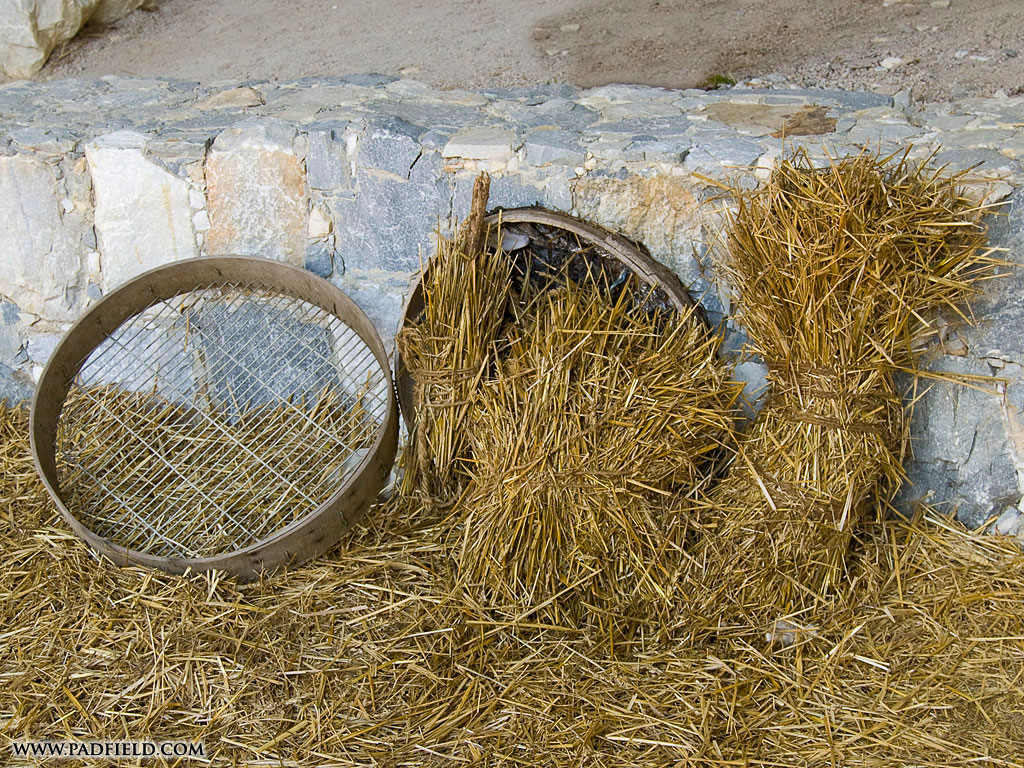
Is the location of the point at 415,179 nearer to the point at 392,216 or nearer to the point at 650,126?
the point at 392,216

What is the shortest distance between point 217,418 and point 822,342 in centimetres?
168

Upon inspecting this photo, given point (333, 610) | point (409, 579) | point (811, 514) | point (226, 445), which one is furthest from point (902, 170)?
point (226, 445)

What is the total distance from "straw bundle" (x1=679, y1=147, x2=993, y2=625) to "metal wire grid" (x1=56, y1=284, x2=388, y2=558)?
39.4 inches

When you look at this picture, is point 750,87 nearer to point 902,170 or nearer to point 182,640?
point 902,170

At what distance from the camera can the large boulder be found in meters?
3.37

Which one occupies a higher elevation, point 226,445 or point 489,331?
point 489,331

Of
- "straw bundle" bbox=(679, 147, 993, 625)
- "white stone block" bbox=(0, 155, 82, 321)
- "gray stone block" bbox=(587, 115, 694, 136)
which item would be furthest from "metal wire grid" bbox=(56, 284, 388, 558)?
"straw bundle" bbox=(679, 147, 993, 625)

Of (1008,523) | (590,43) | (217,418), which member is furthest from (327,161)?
(1008,523)

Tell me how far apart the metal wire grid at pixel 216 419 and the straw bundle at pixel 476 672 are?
0.18 metres

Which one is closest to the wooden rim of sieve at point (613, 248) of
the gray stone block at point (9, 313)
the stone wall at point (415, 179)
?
the stone wall at point (415, 179)

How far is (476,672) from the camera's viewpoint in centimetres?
204

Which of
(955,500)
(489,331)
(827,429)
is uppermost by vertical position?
(489,331)

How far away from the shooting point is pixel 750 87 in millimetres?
2748

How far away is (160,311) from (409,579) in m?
1.08
